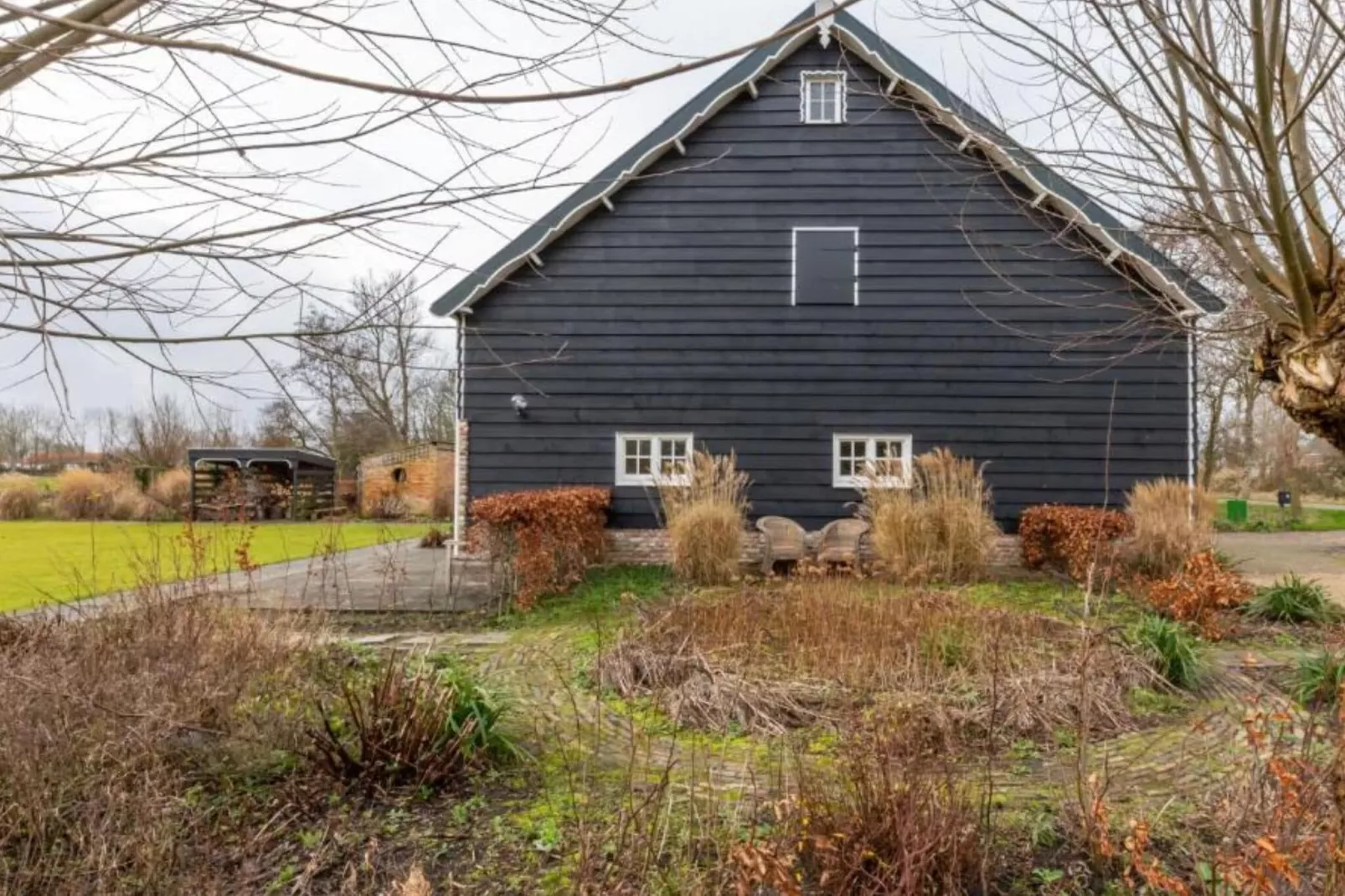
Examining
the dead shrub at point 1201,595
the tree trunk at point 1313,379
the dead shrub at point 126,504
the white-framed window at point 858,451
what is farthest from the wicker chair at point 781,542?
the dead shrub at point 126,504

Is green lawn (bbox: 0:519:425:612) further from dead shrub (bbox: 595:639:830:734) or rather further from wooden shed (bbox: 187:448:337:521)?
dead shrub (bbox: 595:639:830:734)

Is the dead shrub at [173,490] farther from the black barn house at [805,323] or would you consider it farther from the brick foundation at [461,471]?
the black barn house at [805,323]

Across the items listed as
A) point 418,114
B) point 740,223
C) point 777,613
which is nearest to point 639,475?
point 740,223

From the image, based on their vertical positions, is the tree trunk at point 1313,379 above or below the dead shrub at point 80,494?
above

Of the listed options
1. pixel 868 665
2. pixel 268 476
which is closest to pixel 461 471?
pixel 868 665

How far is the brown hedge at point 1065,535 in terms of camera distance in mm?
8508

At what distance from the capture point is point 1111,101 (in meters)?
3.00

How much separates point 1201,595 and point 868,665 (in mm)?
3505

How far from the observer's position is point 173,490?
2172 cm

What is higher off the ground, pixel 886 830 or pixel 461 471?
pixel 461 471

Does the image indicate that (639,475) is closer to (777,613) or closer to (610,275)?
(610,275)

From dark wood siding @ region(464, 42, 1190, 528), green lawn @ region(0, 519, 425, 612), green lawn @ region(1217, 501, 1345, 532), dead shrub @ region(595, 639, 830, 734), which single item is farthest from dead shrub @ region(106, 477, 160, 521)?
green lawn @ region(1217, 501, 1345, 532)

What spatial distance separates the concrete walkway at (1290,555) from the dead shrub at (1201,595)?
3.03 meters

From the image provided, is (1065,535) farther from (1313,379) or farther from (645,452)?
(1313,379)
